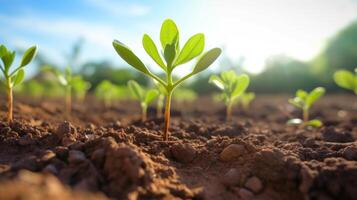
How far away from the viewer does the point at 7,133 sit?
7.79ft

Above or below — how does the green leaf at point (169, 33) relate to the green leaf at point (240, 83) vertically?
above

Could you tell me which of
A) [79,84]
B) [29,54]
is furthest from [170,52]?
[79,84]

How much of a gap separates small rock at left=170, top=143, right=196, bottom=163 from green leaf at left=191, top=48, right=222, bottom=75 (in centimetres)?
56

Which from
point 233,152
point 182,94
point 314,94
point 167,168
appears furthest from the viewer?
point 182,94

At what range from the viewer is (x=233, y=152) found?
216cm

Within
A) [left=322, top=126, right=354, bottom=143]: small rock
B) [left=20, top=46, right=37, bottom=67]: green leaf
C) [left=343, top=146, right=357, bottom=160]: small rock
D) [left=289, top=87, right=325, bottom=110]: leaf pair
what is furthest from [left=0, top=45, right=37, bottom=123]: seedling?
[left=289, top=87, right=325, bottom=110]: leaf pair

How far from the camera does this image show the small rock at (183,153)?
2.16 meters

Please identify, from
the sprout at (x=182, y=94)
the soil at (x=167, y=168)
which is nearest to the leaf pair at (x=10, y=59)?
the soil at (x=167, y=168)

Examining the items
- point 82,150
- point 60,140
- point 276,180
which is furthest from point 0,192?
point 276,180

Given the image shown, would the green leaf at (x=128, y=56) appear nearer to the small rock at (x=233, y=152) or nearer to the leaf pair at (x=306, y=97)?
the small rock at (x=233, y=152)

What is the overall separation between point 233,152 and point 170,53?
2.61 ft

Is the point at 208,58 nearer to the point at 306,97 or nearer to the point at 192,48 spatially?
the point at 192,48

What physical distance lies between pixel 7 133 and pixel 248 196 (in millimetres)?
1696

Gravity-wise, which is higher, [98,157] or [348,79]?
[348,79]
